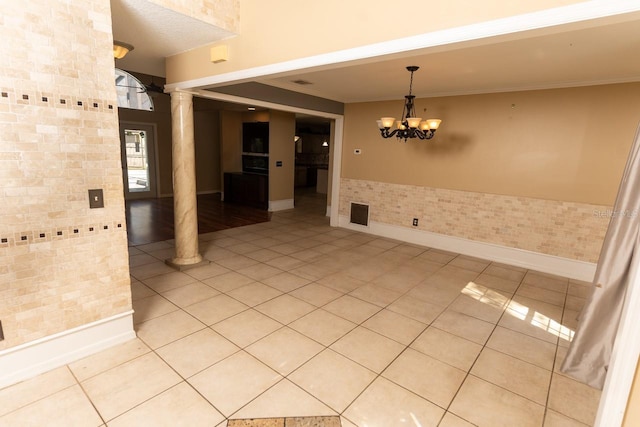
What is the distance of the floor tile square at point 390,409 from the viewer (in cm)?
189

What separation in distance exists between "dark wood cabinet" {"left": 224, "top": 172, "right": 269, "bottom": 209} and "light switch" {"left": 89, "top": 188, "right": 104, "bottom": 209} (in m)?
5.62

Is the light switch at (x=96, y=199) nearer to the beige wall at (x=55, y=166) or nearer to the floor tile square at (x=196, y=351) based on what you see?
the beige wall at (x=55, y=166)

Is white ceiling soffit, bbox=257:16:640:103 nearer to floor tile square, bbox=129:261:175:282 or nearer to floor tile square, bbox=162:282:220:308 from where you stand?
floor tile square, bbox=162:282:220:308

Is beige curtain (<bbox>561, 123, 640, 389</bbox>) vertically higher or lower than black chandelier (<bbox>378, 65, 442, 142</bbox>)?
lower

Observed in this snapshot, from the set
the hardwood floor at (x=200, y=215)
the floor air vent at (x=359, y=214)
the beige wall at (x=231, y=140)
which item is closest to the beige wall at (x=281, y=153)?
the hardwood floor at (x=200, y=215)

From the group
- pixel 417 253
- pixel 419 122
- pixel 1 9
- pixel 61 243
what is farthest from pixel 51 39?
pixel 417 253

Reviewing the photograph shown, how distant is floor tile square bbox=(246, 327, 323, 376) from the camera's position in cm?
235

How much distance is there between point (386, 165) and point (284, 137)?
3.02 meters

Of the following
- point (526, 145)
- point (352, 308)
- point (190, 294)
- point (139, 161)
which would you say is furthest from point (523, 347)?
point (139, 161)

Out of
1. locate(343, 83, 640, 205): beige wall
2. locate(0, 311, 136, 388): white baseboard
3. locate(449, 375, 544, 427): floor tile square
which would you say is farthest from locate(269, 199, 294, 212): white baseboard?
locate(449, 375, 544, 427): floor tile square

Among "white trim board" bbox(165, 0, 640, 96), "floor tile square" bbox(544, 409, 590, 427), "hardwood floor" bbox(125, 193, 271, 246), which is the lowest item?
"floor tile square" bbox(544, 409, 590, 427)

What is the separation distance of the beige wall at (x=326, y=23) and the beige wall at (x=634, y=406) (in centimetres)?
154

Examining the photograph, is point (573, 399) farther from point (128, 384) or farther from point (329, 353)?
point (128, 384)

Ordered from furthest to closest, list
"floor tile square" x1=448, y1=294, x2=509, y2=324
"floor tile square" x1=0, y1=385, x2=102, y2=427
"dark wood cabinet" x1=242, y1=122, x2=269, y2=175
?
1. "dark wood cabinet" x1=242, y1=122, x2=269, y2=175
2. "floor tile square" x1=448, y1=294, x2=509, y2=324
3. "floor tile square" x1=0, y1=385, x2=102, y2=427
